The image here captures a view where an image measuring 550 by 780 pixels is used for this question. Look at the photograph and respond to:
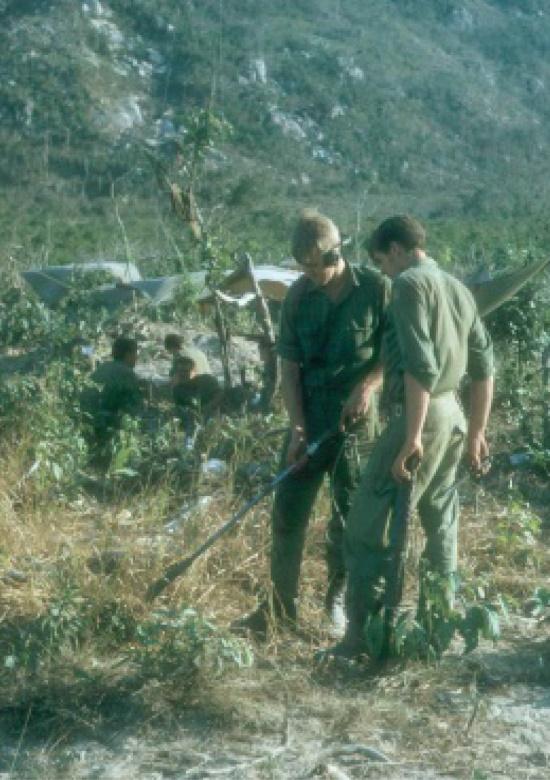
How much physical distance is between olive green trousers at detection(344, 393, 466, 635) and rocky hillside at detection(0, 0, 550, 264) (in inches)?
1117

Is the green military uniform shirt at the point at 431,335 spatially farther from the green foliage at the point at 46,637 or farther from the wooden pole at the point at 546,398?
the wooden pole at the point at 546,398

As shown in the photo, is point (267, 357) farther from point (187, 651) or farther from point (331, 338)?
point (187, 651)

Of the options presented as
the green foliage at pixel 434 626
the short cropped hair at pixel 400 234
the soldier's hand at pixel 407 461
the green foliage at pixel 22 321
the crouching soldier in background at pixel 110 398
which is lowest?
the green foliage at pixel 22 321

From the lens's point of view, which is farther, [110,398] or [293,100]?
[293,100]

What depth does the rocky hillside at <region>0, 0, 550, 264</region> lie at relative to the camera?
38.9 m

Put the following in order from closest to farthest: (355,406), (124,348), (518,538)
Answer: (355,406) < (518,538) < (124,348)

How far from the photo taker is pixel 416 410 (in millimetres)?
3789

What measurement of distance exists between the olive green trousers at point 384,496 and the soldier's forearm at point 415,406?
7cm

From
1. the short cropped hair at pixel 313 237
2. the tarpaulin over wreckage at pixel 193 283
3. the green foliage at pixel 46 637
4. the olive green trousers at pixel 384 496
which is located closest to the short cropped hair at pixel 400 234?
the short cropped hair at pixel 313 237

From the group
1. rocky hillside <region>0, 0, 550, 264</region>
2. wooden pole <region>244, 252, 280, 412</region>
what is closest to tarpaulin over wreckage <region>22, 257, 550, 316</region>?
wooden pole <region>244, 252, 280, 412</region>

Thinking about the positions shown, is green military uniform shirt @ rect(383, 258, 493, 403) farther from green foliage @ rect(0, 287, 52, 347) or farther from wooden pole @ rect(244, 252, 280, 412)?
green foliage @ rect(0, 287, 52, 347)

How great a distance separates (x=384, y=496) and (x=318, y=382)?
61 cm

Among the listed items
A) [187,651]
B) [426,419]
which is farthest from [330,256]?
[187,651]

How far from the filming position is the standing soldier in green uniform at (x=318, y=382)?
432cm
